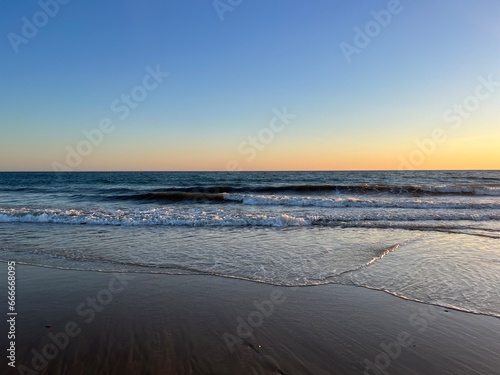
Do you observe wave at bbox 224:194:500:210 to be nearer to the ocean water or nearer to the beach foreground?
the ocean water

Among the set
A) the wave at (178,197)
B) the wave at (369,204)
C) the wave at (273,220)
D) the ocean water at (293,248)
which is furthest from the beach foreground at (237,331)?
the wave at (178,197)

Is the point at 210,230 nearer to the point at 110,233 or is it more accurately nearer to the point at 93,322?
the point at 110,233

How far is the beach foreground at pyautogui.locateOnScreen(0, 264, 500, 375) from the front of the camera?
366cm

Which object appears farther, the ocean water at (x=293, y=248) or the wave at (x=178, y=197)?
the wave at (x=178, y=197)

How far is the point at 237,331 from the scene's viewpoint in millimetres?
4477

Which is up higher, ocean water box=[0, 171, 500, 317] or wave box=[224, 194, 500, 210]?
wave box=[224, 194, 500, 210]

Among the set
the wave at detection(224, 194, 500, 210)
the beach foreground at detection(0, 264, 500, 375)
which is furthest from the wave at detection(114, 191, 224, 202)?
the beach foreground at detection(0, 264, 500, 375)

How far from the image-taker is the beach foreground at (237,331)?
3.66 m

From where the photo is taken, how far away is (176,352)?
3.87m

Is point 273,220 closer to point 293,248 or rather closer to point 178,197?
point 293,248

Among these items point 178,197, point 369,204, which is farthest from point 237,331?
point 178,197

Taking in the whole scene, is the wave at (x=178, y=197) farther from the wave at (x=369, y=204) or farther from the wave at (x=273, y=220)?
the wave at (x=273, y=220)

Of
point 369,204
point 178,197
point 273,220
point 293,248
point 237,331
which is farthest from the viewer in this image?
point 178,197

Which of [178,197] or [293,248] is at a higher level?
[178,197]
